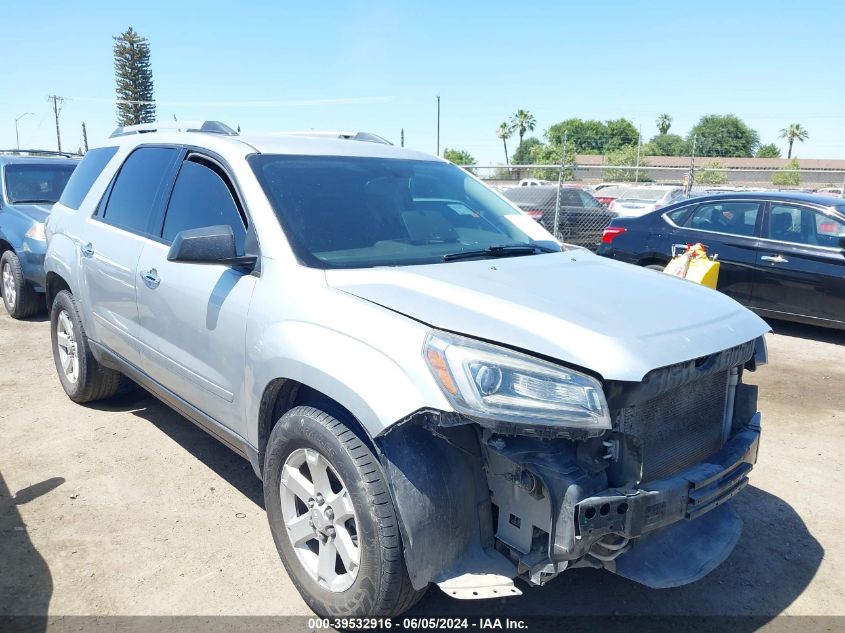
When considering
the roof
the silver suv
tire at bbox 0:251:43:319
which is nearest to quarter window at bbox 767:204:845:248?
the roof

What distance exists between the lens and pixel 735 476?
263cm

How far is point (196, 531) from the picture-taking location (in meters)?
3.41

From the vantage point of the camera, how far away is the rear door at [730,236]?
302 inches

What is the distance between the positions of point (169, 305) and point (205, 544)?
119cm

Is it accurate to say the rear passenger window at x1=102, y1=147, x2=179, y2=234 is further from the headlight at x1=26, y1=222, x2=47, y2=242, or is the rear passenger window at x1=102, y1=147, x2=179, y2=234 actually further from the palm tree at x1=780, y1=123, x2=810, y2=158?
the palm tree at x1=780, y1=123, x2=810, y2=158

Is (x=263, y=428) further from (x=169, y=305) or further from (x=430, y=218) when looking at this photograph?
(x=430, y=218)

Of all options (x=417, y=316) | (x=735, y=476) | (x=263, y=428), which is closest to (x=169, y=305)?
(x=263, y=428)

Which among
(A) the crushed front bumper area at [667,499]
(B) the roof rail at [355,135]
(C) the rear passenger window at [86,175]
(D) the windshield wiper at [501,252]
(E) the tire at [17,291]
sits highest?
(B) the roof rail at [355,135]

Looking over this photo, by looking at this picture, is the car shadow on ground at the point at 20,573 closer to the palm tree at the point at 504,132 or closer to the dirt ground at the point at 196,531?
the dirt ground at the point at 196,531

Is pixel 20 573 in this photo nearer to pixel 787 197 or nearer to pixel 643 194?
pixel 787 197

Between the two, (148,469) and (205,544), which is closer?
(205,544)

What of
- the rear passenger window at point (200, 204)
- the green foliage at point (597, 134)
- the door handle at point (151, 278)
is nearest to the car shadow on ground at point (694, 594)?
the rear passenger window at point (200, 204)

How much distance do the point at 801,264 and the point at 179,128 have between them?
6.33 metres

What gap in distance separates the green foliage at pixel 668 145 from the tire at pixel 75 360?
95.9 meters
